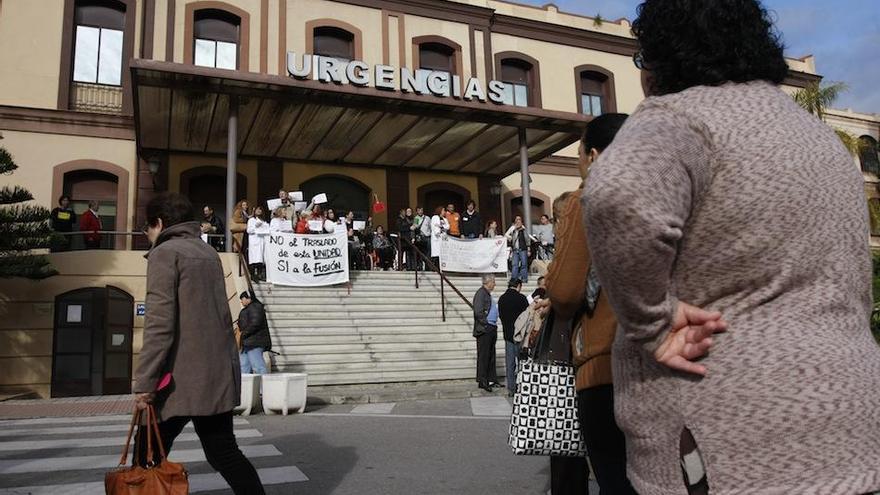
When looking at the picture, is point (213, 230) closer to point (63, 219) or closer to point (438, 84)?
point (63, 219)

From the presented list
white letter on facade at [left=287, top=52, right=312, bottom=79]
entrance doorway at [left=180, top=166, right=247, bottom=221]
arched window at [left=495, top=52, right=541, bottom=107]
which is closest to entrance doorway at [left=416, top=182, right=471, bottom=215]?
arched window at [left=495, top=52, right=541, bottom=107]

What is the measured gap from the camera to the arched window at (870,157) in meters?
30.8

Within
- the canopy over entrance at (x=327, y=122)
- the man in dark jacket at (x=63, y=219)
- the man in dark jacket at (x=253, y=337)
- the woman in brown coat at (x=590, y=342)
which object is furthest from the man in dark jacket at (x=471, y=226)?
the woman in brown coat at (x=590, y=342)

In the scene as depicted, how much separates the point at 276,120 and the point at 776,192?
16475 millimetres

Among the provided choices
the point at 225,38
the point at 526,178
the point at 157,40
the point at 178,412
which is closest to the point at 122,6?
the point at 157,40

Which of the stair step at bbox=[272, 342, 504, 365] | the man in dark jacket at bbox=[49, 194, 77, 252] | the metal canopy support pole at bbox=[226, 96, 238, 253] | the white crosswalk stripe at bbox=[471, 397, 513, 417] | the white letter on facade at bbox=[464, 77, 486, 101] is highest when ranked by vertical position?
the white letter on facade at bbox=[464, 77, 486, 101]

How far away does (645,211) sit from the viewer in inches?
53.7

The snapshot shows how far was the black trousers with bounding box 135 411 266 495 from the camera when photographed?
3.44m

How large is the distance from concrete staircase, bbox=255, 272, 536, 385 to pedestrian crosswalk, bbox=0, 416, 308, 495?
3288 mm

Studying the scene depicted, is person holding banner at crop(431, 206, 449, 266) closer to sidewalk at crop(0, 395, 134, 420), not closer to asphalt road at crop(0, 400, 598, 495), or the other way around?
sidewalk at crop(0, 395, 134, 420)

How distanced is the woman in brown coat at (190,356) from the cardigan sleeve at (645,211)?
2563 millimetres

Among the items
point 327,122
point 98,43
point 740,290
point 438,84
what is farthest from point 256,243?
point 740,290

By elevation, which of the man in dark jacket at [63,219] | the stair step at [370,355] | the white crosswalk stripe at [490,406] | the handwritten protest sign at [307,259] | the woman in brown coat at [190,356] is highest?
the man in dark jacket at [63,219]

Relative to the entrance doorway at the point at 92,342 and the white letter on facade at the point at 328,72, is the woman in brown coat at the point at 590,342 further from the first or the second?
the entrance doorway at the point at 92,342
